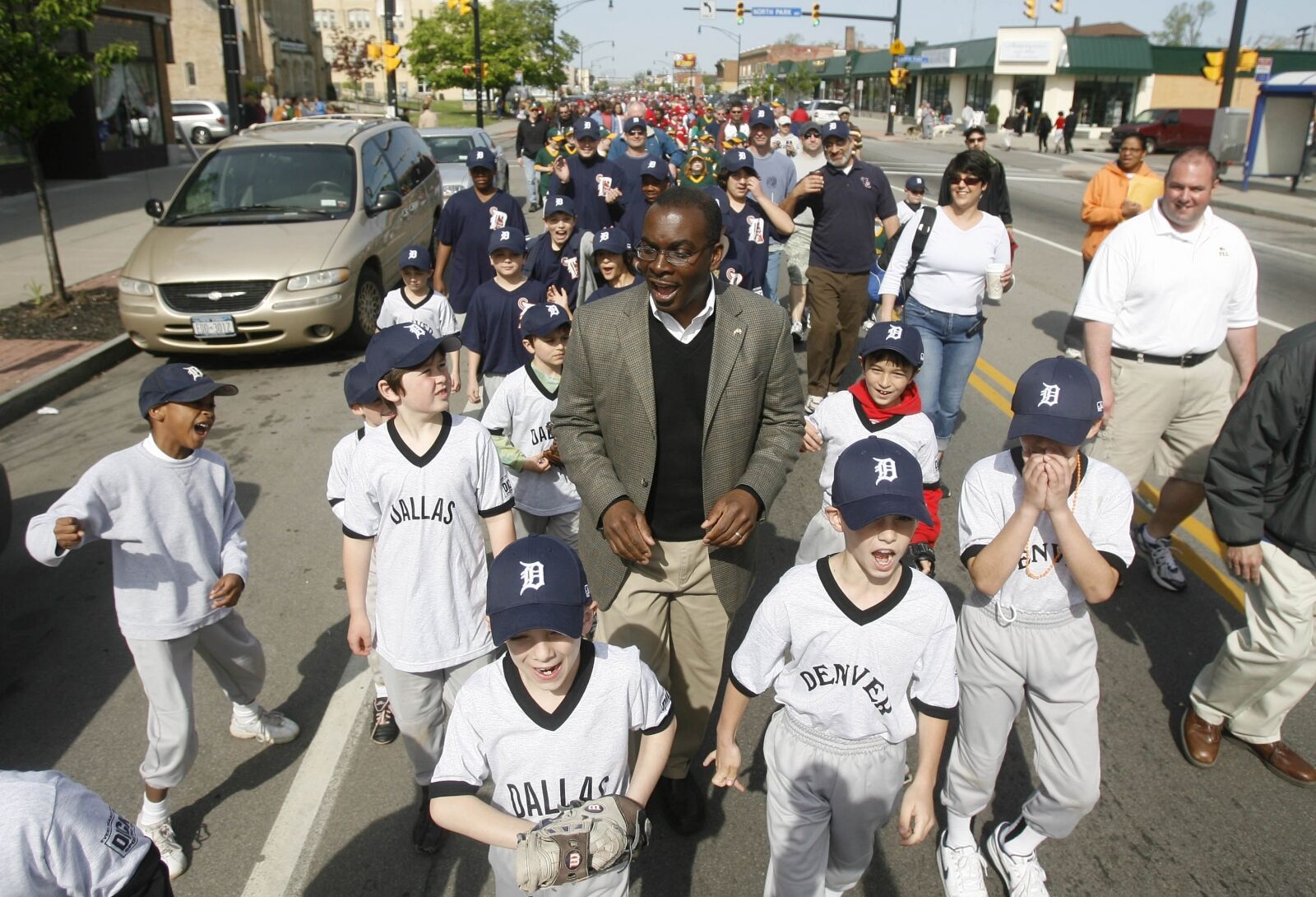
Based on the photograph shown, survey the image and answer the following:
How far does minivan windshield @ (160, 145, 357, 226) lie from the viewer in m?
10.2

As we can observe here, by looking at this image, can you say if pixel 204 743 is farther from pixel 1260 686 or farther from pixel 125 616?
pixel 1260 686

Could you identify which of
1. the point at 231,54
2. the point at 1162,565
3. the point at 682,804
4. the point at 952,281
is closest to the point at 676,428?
the point at 682,804

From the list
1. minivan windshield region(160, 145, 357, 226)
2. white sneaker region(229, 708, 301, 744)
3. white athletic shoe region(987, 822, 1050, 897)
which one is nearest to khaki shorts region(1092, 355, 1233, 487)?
white athletic shoe region(987, 822, 1050, 897)

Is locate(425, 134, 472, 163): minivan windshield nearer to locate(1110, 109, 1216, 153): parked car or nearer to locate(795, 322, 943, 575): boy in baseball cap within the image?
locate(795, 322, 943, 575): boy in baseball cap

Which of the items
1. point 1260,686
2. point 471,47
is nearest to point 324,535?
point 1260,686

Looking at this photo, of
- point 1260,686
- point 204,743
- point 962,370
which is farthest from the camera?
point 962,370

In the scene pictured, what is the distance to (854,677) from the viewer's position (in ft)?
8.77

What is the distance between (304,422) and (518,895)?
6.26 metres

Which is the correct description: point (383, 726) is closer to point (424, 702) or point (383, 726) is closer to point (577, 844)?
point (424, 702)

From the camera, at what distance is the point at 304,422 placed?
8094mm

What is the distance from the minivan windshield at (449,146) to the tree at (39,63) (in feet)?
23.5

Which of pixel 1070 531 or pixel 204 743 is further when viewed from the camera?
pixel 204 743

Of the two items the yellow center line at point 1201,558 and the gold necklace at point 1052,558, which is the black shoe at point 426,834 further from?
the yellow center line at point 1201,558

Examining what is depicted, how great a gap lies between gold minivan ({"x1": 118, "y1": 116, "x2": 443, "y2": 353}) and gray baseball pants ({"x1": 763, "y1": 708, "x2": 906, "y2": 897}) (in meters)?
7.71
